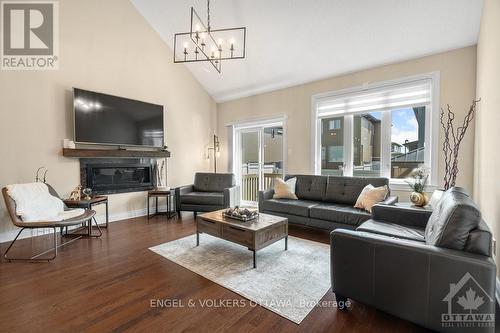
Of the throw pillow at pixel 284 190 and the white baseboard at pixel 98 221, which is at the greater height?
the throw pillow at pixel 284 190

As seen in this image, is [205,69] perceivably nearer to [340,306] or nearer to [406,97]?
[406,97]

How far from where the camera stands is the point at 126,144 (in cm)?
467

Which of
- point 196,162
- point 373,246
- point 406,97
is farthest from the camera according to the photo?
point 196,162

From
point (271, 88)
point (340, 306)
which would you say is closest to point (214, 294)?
point (340, 306)

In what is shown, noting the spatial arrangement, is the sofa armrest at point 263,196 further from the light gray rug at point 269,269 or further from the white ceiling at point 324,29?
the white ceiling at point 324,29

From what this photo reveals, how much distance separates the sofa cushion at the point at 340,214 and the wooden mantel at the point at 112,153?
3436mm

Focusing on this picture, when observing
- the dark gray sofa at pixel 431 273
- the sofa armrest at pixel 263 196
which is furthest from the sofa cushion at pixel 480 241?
the sofa armrest at pixel 263 196

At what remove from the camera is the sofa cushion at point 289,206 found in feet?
12.5

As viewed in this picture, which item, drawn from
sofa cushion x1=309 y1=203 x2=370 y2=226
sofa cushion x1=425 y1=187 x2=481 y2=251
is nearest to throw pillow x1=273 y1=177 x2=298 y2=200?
sofa cushion x1=309 y1=203 x2=370 y2=226

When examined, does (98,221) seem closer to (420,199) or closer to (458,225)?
(458,225)

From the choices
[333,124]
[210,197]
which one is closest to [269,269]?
[210,197]

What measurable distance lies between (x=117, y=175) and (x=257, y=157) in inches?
124

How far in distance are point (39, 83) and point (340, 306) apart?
16.4 ft

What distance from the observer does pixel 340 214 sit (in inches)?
134
